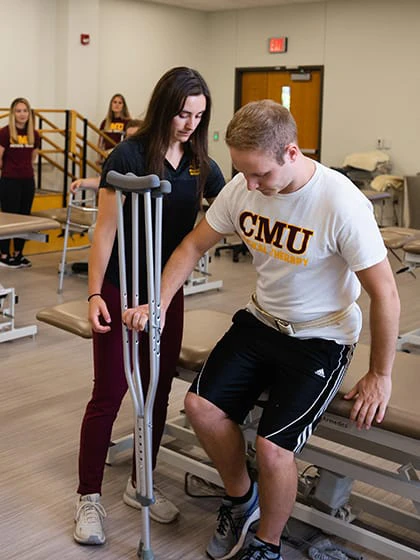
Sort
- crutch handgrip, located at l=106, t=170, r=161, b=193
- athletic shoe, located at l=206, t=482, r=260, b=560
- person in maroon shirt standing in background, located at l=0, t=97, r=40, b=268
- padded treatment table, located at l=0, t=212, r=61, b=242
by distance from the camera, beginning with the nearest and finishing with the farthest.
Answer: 1. crutch handgrip, located at l=106, t=170, r=161, b=193
2. athletic shoe, located at l=206, t=482, r=260, b=560
3. padded treatment table, located at l=0, t=212, r=61, b=242
4. person in maroon shirt standing in background, located at l=0, t=97, r=40, b=268

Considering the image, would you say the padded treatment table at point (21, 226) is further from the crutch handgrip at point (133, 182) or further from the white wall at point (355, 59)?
the white wall at point (355, 59)

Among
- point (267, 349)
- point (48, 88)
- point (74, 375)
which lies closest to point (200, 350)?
point (267, 349)

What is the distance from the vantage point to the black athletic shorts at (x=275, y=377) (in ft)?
6.86

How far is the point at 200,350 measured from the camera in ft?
8.44

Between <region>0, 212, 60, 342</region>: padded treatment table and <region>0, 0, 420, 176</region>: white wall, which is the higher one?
<region>0, 0, 420, 176</region>: white wall

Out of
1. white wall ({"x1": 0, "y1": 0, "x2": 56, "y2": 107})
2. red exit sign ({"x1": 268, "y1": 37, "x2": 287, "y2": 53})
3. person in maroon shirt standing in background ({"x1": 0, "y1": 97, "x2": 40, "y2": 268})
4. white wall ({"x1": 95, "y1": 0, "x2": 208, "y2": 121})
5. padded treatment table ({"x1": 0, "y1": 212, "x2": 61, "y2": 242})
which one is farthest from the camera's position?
red exit sign ({"x1": 268, "y1": 37, "x2": 287, "y2": 53})

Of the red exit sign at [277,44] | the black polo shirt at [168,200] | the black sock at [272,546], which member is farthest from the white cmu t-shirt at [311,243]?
the red exit sign at [277,44]

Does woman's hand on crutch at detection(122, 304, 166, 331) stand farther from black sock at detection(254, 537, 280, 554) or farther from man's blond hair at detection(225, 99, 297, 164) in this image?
black sock at detection(254, 537, 280, 554)

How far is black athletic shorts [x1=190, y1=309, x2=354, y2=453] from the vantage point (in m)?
2.09

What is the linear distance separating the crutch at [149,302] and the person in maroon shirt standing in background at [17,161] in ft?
16.0

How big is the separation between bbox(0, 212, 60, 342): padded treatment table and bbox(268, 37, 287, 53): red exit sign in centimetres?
725

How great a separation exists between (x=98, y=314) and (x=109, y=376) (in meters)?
0.26

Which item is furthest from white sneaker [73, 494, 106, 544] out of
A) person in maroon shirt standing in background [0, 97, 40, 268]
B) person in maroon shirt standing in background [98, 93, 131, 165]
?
person in maroon shirt standing in background [98, 93, 131, 165]

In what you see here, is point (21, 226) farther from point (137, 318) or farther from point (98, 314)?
point (137, 318)
